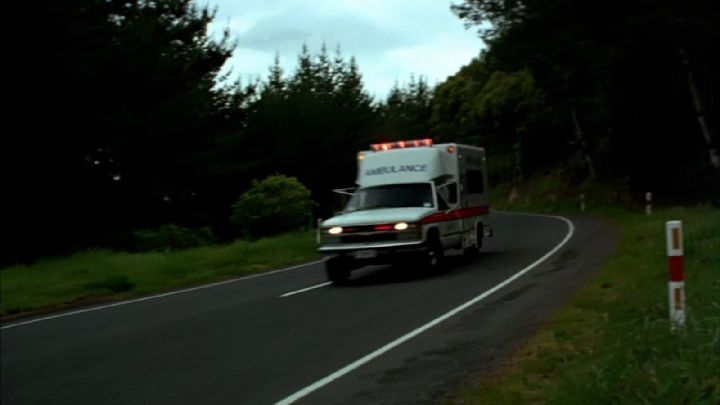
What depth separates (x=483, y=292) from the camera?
13695 millimetres

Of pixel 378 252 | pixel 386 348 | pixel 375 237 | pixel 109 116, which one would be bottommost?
pixel 386 348

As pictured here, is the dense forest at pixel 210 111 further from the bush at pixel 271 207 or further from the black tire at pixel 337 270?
the black tire at pixel 337 270

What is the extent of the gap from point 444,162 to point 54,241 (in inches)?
623

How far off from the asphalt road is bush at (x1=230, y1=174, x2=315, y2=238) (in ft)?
49.8

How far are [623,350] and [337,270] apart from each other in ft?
32.7

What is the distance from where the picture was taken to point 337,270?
16.5 meters

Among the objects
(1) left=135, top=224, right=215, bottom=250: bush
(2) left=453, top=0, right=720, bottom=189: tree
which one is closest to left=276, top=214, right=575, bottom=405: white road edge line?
(1) left=135, top=224, right=215, bottom=250: bush

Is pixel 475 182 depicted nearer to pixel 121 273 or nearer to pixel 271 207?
pixel 121 273

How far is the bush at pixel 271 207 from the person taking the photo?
32.5 metres

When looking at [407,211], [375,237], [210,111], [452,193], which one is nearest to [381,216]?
[375,237]

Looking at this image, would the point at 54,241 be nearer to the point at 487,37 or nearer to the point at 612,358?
the point at 487,37

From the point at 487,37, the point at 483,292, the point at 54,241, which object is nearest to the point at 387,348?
the point at 483,292

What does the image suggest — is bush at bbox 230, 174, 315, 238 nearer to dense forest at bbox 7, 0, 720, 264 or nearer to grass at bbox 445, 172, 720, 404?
dense forest at bbox 7, 0, 720, 264

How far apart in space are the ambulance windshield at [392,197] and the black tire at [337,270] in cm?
153
